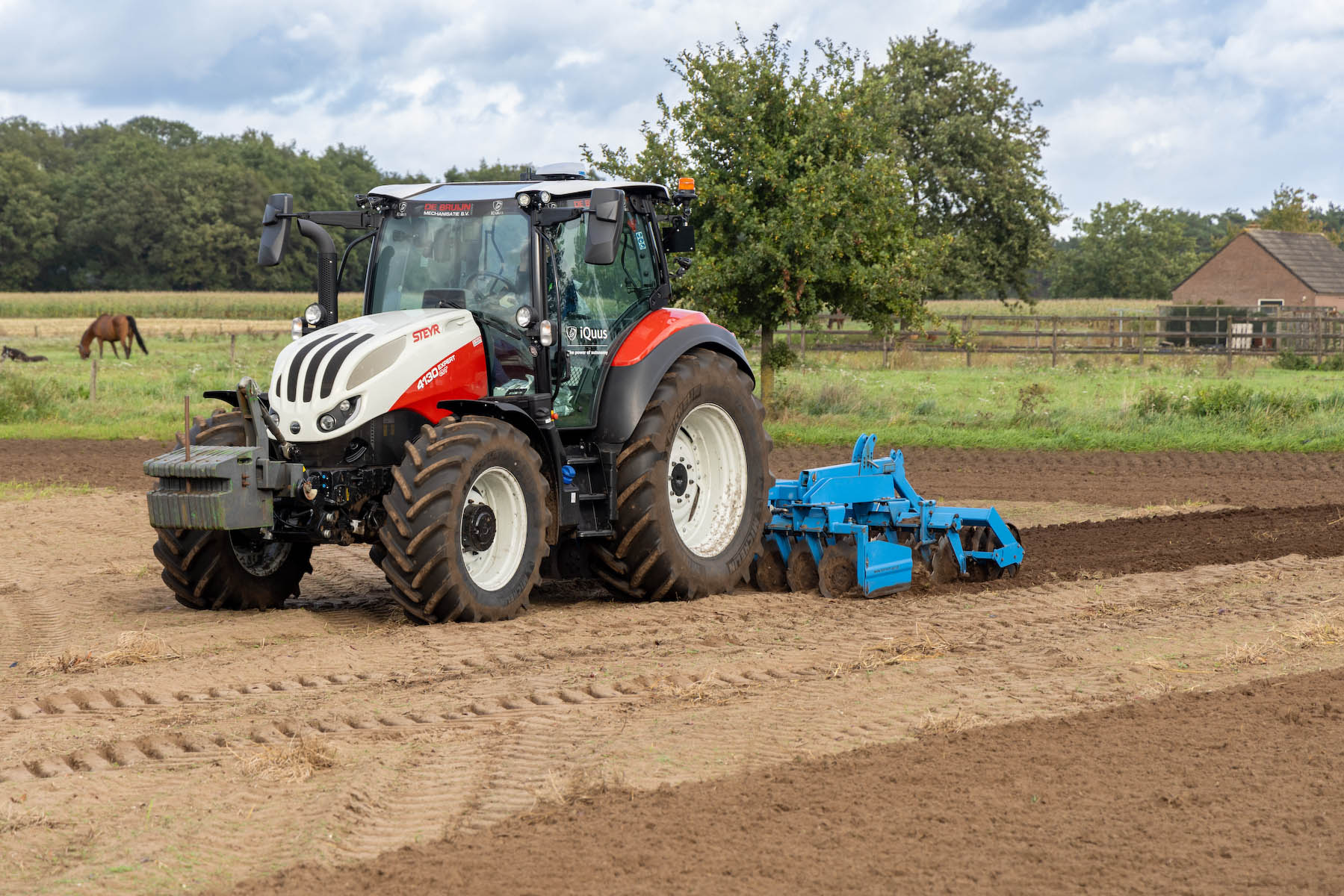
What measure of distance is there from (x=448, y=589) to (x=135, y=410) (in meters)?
17.5

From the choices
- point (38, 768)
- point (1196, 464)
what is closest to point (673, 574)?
point (38, 768)

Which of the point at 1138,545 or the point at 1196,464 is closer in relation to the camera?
A: the point at 1138,545

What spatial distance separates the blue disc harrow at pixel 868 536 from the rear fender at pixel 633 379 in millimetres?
1416

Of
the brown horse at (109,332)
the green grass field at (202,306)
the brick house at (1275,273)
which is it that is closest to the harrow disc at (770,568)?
the brown horse at (109,332)

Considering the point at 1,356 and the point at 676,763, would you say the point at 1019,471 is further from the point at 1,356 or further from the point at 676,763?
the point at 1,356

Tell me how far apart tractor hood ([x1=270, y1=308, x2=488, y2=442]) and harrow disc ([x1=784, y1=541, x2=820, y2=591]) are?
284cm

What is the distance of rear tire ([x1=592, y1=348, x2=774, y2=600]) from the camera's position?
884 centimetres

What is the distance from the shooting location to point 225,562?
28.0 feet

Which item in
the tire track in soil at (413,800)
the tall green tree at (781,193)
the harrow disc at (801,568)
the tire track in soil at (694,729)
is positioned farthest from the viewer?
the tall green tree at (781,193)

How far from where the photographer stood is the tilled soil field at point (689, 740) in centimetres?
461

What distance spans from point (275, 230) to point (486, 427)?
6.69ft

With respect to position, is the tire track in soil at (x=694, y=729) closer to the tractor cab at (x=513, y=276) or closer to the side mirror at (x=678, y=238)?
the tractor cab at (x=513, y=276)

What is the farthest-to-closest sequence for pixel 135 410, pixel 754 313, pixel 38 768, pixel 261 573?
pixel 135 410
pixel 754 313
pixel 261 573
pixel 38 768

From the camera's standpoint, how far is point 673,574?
29.6 feet
